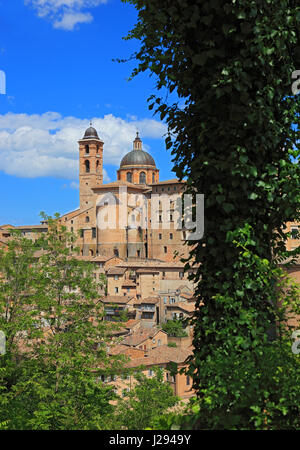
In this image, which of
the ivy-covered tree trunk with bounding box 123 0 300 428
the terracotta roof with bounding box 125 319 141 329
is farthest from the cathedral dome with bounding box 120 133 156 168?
the ivy-covered tree trunk with bounding box 123 0 300 428

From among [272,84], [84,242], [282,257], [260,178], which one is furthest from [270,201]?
[84,242]

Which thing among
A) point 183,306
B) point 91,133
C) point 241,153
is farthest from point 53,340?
point 91,133

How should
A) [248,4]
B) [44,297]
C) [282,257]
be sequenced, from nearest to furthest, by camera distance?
1. [248,4]
2. [282,257]
3. [44,297]

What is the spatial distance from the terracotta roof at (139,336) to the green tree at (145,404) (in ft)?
41.7

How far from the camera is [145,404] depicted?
731 inches

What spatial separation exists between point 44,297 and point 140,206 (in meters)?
55.2

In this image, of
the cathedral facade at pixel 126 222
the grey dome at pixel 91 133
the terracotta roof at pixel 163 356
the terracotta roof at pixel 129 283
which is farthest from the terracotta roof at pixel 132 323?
the grey dome at pixel 91 133

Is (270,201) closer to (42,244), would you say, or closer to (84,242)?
(42,244)

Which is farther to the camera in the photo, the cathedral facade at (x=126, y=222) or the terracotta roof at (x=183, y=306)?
the cathedral facade at (x=126, y=222)

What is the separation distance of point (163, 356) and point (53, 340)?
15.9 meters

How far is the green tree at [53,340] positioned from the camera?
13299 mm

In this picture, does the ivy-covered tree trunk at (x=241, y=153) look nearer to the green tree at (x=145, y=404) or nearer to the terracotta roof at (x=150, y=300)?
the green tree at (x=145, y=404)

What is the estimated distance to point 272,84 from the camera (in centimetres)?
425

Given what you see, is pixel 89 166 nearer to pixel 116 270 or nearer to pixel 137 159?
pixel 137 159
